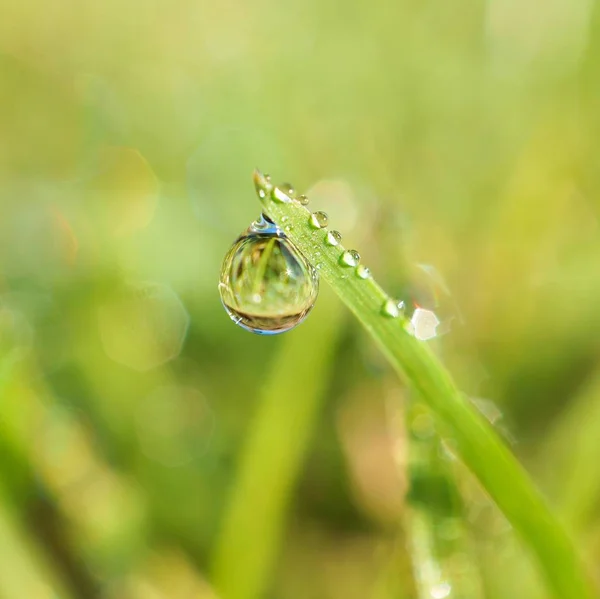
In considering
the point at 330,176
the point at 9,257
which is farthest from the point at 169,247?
the point at 330,176

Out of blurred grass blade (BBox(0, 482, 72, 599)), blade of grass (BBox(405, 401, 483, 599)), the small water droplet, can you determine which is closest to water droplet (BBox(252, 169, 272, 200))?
the small water droplet

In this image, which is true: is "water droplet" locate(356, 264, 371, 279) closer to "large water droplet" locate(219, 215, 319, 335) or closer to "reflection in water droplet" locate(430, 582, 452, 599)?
"large water droplet" locate(219, 215, 319, 335)

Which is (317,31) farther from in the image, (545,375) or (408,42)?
(545,375)

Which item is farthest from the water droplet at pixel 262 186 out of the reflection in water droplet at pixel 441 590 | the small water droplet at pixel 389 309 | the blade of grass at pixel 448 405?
the reflection in water droplet at pixel 441 590

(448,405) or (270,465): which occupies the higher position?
(270,465)

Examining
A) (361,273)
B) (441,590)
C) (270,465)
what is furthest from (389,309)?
(270,465)

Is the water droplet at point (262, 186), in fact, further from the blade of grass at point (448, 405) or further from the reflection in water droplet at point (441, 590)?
the reflection in water droplet at point (441, 590)

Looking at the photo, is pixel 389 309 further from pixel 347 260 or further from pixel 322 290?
pixel 322 290

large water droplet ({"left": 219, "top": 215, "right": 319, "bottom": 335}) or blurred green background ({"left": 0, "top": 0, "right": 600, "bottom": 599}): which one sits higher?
blurred green background ({"left": 0, "top": 0, "right": 600, "bottom": 599})
